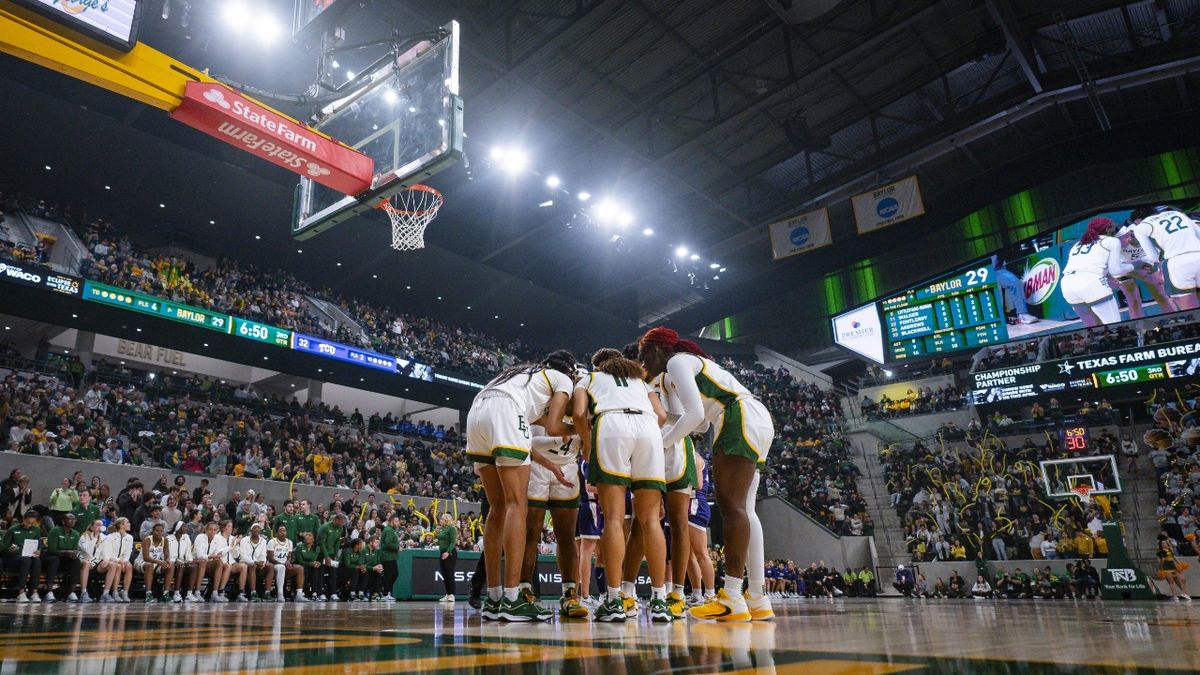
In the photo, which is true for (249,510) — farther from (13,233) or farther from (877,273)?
(877,273)

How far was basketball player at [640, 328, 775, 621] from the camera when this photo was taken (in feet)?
13.6

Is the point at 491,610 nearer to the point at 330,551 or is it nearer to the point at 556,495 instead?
the point at 556,495

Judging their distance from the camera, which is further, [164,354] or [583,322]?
[583,322]

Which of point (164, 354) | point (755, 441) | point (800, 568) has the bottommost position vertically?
point (800, 568)

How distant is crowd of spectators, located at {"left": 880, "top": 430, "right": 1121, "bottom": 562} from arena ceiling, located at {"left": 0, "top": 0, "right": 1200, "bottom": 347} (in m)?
8.62

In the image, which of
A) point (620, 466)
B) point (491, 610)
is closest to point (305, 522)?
point (491, 610)

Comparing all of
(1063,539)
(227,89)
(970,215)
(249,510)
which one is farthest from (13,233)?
(970,215)

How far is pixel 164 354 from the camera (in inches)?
888

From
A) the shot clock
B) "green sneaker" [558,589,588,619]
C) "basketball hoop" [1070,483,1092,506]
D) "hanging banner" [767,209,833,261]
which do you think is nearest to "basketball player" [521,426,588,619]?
"green sneaker" [558,589,588,619]

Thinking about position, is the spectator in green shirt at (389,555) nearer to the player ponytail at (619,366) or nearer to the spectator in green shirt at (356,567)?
the spectator in green shirt at (356,567)


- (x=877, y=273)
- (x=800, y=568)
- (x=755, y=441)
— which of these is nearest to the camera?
(x=755, y=441)

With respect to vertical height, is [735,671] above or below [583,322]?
below

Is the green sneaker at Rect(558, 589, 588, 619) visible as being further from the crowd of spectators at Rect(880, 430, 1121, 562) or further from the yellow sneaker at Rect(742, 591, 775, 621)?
the crowd of spectators at Rect(880, 430, 1121, 562)

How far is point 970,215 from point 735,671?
28.9 m
